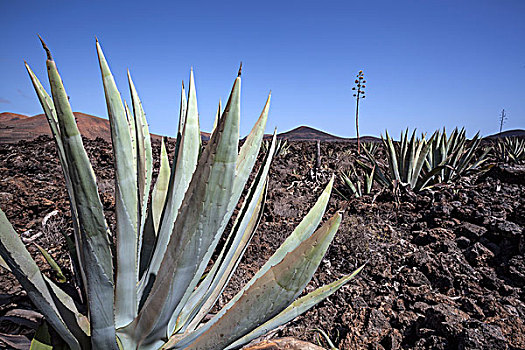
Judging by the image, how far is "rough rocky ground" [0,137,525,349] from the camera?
1.60m

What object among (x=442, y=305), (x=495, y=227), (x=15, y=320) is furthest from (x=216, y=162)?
(x=495, y=227)

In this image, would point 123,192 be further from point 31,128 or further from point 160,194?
point 31,128

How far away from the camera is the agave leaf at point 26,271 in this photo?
0.71m

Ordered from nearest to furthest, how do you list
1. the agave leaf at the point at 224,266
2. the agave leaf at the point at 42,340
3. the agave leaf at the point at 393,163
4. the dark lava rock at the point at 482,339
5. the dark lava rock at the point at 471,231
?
1. the agave leaf at the point at 42,340
2. the agave leaf at the point at 224,266
3. the dark lava rock at the point at 482,339
4. the dark lava rock at the point at 471,231
5. the agave leaf at the point at 393,163

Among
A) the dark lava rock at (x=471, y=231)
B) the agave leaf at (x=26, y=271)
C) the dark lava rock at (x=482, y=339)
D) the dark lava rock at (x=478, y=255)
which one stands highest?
the agave leaf at (x=26, y=271)

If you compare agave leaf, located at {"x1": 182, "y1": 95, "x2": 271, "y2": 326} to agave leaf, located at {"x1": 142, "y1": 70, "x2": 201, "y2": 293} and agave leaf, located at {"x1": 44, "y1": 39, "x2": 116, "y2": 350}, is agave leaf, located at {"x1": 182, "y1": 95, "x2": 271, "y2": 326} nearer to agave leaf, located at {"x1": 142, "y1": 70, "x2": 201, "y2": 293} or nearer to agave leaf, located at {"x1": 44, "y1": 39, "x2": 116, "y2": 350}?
agave leaf, located at {"x1": 142, "y1": 70, "x2": 201, "y2": 293}

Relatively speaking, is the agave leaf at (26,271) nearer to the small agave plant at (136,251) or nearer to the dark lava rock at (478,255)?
the small agave plant at (136,251)

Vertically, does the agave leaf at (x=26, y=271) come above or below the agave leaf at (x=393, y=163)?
below

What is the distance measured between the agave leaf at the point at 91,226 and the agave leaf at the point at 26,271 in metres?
0.10

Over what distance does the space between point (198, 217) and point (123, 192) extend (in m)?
0.22

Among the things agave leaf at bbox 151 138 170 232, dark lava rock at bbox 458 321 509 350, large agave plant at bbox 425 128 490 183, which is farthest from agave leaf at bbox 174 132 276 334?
large agave plant at bbox 425 128 490 183

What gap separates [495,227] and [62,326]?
2.94m

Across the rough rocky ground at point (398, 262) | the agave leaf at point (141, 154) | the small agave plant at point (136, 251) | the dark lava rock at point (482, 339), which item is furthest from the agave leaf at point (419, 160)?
the agave leaf at point (141, 154)

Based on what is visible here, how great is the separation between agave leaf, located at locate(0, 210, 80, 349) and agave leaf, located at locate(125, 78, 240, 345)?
0.20m
